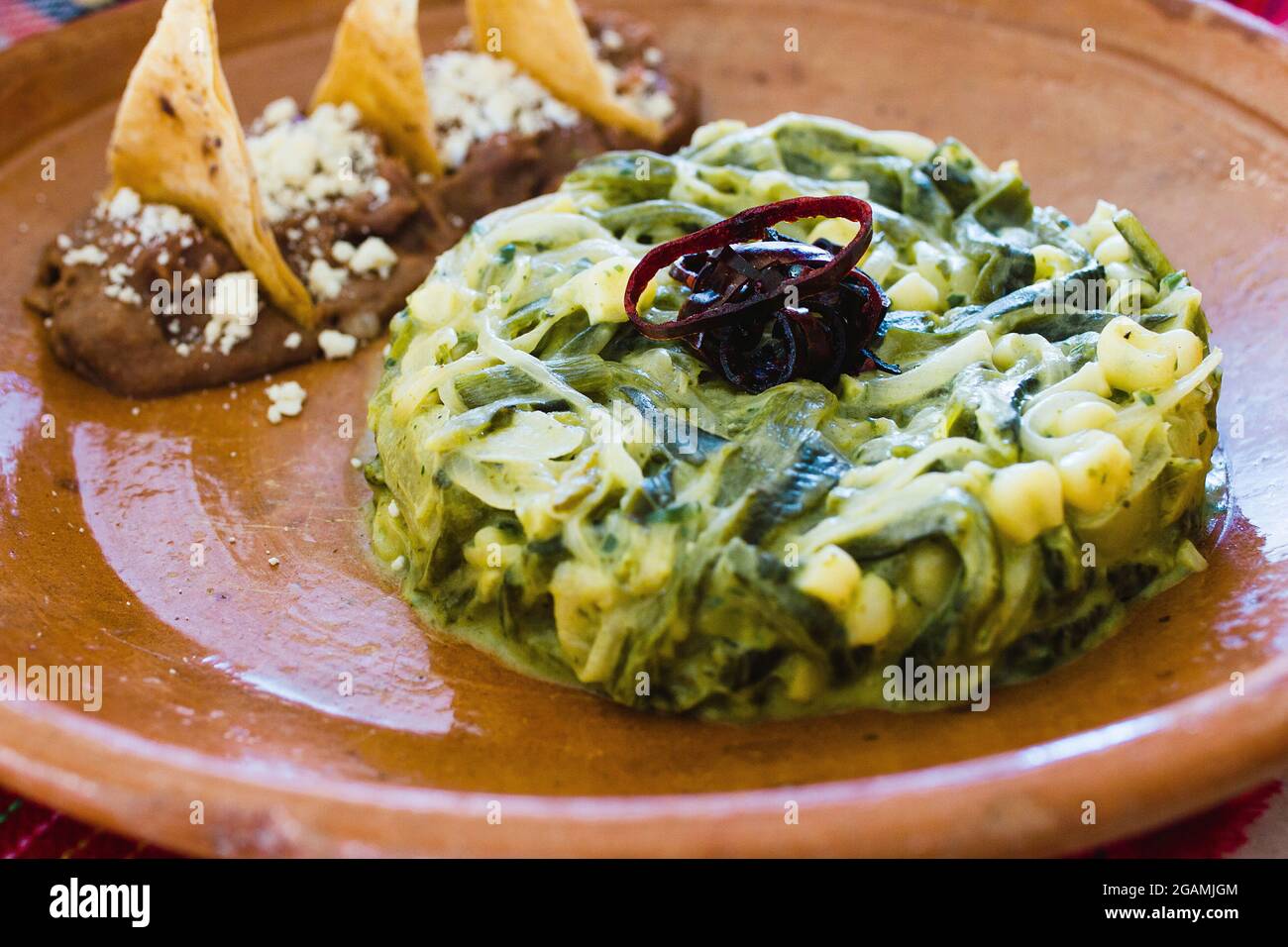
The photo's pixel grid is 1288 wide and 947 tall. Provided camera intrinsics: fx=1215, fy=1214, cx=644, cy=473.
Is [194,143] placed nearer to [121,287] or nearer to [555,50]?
[121,287]

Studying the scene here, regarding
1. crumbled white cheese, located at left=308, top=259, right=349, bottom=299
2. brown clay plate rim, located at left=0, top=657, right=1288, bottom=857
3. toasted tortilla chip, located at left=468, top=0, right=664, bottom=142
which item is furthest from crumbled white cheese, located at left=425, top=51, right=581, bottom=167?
brown clay plate rim, located at left=0, top=657, right=1288, bottom=857

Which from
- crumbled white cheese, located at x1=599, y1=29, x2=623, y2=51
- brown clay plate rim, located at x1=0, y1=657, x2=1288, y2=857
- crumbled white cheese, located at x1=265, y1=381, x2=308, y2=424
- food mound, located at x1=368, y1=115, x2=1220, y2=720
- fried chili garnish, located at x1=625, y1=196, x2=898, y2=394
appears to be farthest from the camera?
crumbled white cheese, located at x1=599, y1=29, x2=623, y2=51

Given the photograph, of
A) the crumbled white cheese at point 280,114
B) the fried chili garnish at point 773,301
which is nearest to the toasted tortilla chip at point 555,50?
the crumbled white cheese at point 280,114

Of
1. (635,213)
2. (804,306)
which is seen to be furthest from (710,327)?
(635,213)

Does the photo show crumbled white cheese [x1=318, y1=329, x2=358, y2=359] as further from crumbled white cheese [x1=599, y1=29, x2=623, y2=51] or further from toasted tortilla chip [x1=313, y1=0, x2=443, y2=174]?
crumbled white cheese [x1=599, y1=29, x2=623, y2=51]

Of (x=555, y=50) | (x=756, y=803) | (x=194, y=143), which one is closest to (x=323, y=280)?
(x=194, y=143)

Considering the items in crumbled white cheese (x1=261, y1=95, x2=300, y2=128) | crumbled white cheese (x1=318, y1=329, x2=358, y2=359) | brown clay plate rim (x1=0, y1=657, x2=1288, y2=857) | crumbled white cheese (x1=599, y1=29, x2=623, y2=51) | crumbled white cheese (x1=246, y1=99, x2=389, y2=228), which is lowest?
brown clay plate rim (x1=0, y1=657, x2=1288, y2=857)
